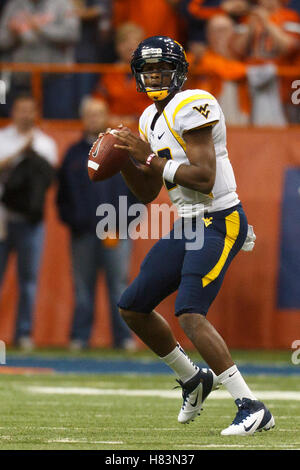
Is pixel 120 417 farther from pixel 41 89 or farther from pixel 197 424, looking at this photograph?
pixel 41 89

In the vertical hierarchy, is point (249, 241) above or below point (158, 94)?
below

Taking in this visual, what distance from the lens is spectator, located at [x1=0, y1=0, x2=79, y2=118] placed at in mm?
9984

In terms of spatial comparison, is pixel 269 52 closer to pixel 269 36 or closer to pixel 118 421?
pixel 269 36

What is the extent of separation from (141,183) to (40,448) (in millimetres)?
1567

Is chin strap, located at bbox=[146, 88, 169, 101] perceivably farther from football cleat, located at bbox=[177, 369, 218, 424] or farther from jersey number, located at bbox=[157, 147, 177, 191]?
football cleat, located at bbox=[177, 369, 218, 424]

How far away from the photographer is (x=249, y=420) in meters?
4.64

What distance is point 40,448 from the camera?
4.20 metres

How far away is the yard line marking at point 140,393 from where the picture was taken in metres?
6.59

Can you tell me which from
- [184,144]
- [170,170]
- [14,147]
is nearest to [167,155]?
[184,144]

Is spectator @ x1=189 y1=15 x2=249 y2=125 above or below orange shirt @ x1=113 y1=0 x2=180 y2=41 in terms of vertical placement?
below

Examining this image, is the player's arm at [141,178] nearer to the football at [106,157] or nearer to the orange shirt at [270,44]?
the football at [106,157]

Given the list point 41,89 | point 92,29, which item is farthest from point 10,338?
point 92,29

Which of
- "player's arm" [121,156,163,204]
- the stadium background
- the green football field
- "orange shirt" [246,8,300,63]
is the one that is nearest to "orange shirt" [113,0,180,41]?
"orange shirt" [246,8,300,63]

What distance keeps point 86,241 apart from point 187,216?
172 inches
